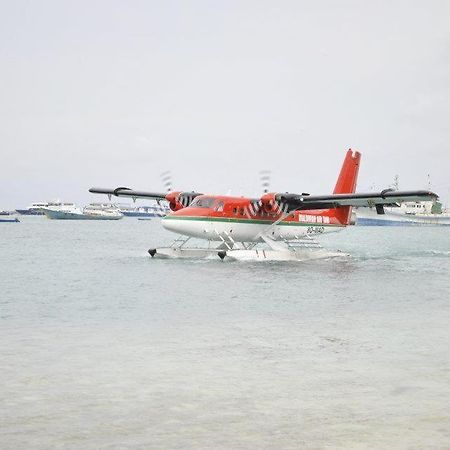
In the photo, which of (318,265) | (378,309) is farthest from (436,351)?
(318,265)

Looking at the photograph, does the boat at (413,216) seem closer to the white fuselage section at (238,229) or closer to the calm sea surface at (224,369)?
the white fuselage section at (238,229)

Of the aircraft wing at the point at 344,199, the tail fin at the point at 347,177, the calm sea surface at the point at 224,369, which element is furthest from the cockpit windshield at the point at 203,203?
the calm sea surface at the point at 224,369

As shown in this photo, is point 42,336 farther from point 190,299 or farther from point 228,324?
point 190,299

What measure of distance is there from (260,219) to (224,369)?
28698 millimetres

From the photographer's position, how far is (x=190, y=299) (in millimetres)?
19812

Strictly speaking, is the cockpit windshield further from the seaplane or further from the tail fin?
the tail fin

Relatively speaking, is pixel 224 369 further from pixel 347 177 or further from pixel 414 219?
pixel 414 219

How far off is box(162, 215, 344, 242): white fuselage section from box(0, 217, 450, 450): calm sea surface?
43.2 feet

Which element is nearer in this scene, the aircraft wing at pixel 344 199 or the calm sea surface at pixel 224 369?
the calm sea surface at pixel 224 369

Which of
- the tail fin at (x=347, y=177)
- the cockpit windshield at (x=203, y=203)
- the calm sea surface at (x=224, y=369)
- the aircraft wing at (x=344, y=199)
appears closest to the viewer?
the calm sea surface at (x=224, y=369)

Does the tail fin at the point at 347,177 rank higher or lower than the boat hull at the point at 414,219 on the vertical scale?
higher

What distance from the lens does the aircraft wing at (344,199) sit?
1394 inches

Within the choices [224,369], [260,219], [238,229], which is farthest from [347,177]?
[224,369]

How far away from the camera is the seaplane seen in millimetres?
35469
